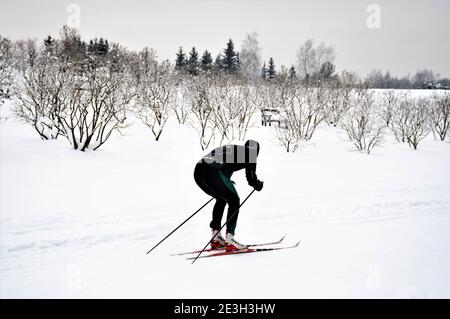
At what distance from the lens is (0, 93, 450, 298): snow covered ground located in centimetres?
324

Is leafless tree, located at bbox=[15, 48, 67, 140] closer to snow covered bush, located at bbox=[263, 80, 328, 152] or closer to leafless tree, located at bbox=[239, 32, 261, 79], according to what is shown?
snow covered bush, located at bbox=[263, 80, 328, 152]

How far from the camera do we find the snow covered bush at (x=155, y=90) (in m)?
17.9

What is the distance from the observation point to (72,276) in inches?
131

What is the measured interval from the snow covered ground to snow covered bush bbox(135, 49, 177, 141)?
8749 millimetres

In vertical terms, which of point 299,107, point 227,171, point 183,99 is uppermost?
point 183,99

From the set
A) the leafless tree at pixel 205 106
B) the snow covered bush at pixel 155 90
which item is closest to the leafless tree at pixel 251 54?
the snow covered bush at pixel 155 90

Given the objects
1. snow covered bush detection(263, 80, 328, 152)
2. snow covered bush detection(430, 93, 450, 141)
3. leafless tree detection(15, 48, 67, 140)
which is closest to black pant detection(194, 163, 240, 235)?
leafless tree detection(15, 48, 67, 140)

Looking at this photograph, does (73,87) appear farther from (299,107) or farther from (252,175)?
(299,107)

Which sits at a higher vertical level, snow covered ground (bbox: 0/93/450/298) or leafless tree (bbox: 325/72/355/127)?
leafless tree (bbox: 325/72/355/127)

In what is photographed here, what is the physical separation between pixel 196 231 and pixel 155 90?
15.5 m

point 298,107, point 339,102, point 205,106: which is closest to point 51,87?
point 205,106

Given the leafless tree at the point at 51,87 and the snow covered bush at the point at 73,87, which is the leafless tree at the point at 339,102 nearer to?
the snow covered bush at the point at 73,87

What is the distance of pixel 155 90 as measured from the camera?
61.2 feet
